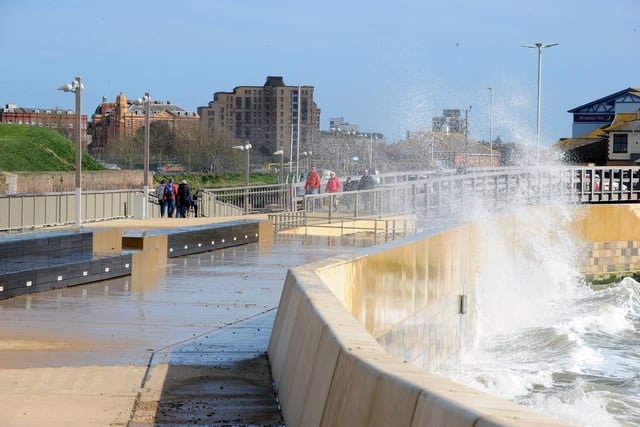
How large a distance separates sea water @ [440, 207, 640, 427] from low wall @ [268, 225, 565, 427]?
1.68 metres

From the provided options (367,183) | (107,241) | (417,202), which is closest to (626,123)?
(367,183)

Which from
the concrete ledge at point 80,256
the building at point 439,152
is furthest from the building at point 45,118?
→ the concrete ledge at point 80,256

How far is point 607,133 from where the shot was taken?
97688mm

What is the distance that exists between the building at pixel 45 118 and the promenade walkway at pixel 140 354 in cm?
10415

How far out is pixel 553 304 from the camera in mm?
33594

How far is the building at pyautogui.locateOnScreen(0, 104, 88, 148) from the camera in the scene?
122 meters

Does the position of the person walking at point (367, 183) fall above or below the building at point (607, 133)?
below

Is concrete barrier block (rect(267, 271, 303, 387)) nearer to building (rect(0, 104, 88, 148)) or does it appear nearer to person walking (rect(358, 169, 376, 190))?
person walking (rect(358, 169, 376, 190))

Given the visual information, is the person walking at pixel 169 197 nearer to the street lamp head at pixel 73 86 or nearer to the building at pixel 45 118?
the street lamp head at pixel 73 86

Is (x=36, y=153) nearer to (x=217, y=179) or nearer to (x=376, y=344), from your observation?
(x=217, y=179)

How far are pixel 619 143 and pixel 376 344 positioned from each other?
3661 inches

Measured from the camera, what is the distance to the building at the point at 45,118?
12175cm

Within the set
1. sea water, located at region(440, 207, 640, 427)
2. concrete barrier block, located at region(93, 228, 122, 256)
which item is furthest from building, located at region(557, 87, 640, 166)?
concrete barrier block, located at region(93, 228, 122, 256)

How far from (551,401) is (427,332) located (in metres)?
2.10
